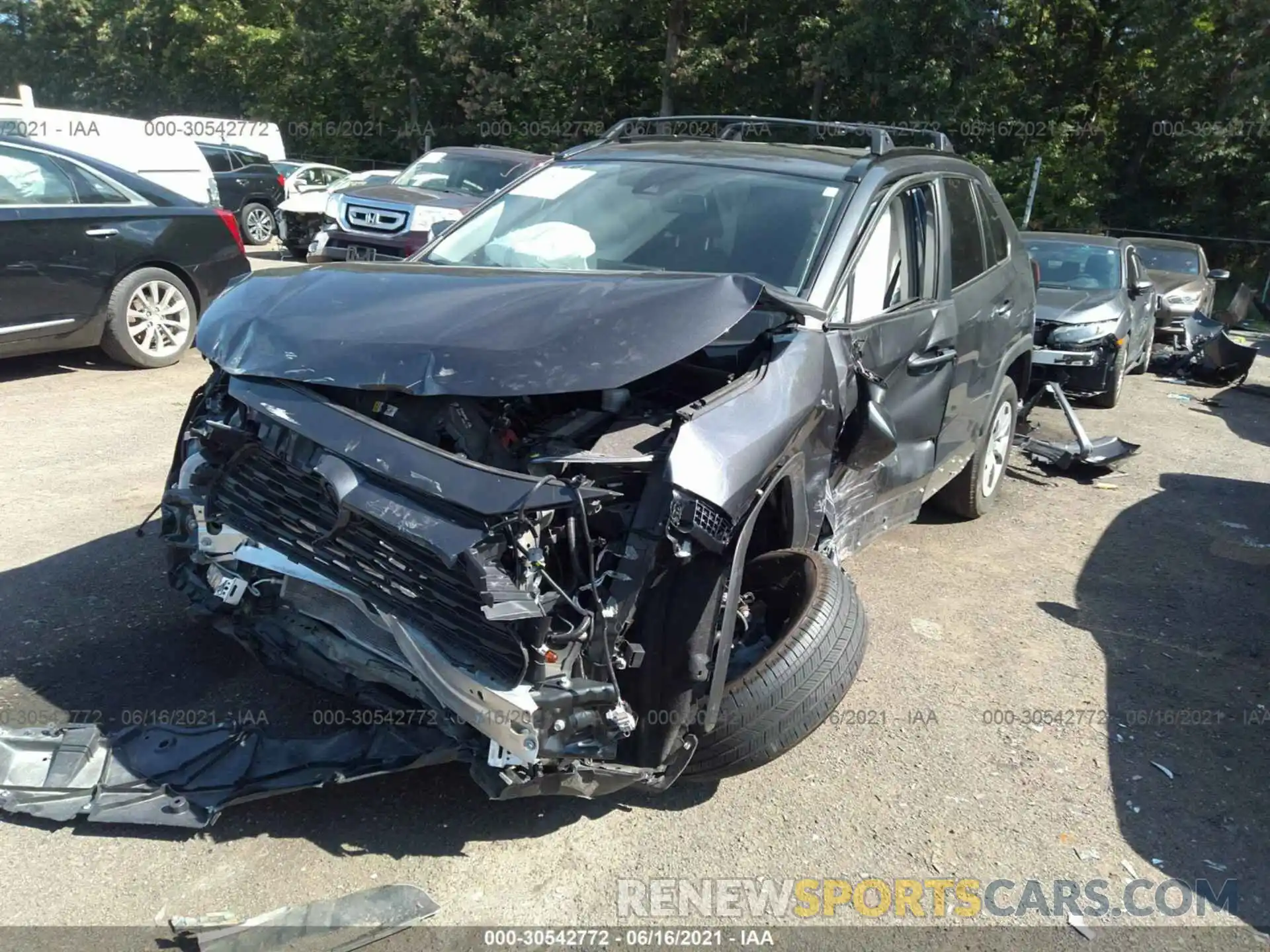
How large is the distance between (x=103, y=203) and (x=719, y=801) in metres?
6.78

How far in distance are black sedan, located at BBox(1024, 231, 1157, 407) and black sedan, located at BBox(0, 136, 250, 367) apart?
728cm

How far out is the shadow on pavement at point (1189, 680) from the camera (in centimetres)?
325

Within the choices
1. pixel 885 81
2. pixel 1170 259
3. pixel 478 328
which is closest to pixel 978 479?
pixel 478 328

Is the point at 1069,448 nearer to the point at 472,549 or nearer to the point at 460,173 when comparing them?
the point at 472,549

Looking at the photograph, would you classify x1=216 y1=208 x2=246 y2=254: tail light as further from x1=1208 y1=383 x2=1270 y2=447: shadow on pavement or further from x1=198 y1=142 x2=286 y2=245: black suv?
x1=198 y1=142 x2=286 y2=245: black suv

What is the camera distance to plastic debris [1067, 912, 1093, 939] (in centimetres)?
284

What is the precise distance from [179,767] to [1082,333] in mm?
8727

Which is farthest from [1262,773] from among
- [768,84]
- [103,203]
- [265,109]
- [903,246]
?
[265,109]

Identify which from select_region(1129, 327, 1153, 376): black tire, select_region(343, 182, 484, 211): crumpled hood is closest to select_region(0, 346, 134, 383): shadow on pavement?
select_region(343, 182, 484, 211): crumpled hood

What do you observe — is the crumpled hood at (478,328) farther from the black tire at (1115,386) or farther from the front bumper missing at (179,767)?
the black tire at (1115,386)

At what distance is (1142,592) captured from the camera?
5215mm

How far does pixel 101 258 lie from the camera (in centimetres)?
740

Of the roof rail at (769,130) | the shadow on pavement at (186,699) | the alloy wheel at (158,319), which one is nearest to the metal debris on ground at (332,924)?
the shadow on pavement at (186,699)

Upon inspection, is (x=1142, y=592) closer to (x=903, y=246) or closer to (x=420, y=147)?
(x=903, y=246)
